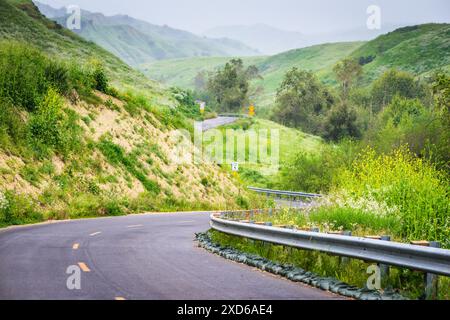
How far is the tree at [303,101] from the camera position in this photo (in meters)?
117

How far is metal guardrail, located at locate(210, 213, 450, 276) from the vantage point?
8.52m

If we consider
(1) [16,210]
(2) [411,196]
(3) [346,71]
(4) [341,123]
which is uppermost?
(3) [346,71]

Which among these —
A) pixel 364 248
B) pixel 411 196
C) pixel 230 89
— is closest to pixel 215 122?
pixel 230 89

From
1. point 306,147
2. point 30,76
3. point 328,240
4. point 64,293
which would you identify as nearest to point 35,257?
point 64,293

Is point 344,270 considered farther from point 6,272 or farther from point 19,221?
point 19,221

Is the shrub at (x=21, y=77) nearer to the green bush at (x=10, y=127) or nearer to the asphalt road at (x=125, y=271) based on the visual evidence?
the green bush at (x=10, y=127)

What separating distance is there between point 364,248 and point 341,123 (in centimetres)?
8785

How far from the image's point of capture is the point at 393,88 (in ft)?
440

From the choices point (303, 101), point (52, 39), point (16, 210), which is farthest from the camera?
point (303, 101)

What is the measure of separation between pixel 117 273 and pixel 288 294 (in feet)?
10.7

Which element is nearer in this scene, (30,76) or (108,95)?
(30,76)

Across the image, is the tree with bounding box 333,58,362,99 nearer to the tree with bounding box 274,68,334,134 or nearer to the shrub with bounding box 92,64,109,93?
the tree with bounding box 274,68,334,134

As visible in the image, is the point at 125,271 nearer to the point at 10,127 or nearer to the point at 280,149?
the point at 10,127

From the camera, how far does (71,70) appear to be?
134 feet
